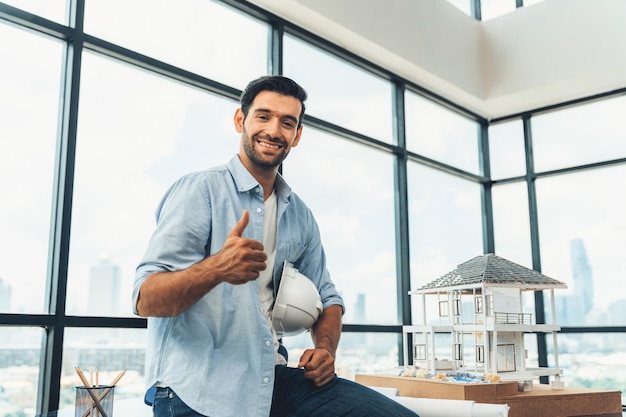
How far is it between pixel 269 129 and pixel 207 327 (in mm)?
565

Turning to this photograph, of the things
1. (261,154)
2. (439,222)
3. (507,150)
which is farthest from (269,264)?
(507,150)

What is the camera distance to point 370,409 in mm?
1687

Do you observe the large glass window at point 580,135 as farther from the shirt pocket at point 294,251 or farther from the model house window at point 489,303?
the shirt pocket at point 294,251

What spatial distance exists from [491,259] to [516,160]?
194cm

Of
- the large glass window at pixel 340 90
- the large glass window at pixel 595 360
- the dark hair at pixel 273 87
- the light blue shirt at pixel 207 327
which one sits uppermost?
the large glass window at pixel 340 90

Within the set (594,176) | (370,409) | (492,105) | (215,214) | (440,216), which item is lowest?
(370,409)

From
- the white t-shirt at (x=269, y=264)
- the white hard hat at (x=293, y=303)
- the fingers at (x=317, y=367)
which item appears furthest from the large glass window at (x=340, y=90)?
the fingers at (x=317, y=367)

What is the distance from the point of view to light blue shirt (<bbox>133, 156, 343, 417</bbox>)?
1.51 metres

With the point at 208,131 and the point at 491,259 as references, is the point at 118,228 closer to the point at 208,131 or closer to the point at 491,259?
the point at 208,131

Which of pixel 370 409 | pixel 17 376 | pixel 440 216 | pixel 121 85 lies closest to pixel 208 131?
pixel 121 85

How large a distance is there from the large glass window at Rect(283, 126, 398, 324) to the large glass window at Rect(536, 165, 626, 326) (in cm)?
136

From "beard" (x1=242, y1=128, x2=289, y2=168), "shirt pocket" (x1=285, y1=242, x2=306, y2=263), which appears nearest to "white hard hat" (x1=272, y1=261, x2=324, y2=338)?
"shirt pocket" (x1=285, y1=242, x2=306, y2=263)

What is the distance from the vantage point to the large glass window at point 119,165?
8.39 feet

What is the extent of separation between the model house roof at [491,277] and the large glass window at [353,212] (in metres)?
A: 0.54
